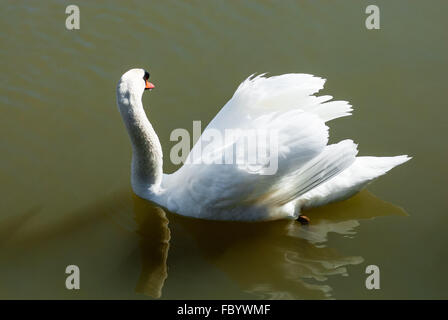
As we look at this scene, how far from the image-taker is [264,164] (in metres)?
6.03

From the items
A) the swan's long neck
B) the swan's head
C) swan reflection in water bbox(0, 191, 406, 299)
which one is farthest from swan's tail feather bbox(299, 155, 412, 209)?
the swan's head

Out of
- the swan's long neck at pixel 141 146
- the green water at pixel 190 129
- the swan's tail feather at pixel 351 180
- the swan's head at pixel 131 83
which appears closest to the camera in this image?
the swan's head at pixel 131 83

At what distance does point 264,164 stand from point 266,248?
38.5 inches

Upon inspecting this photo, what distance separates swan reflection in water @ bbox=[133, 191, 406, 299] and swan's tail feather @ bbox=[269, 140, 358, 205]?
0.65 m

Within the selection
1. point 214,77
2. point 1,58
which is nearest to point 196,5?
point 214,77

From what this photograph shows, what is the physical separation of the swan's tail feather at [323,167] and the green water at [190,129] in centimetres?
68

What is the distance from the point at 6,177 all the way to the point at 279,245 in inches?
120

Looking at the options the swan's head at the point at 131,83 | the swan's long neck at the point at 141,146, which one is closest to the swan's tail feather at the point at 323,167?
the swan's long neck at the point at 141,146

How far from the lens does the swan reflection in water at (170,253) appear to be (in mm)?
6098

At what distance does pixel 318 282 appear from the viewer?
20.2 ft

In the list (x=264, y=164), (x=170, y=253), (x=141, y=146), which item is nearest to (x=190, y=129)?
(x=141, y=146)

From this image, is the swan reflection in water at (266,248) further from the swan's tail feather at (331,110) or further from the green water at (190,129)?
the swan's tail feather at (331,110)

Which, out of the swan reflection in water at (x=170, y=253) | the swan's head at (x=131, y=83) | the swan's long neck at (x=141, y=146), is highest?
the swan's head at (x=131, y=83)

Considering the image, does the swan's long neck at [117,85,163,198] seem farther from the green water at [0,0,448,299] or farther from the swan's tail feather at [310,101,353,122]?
the swan's tail feather at [310,101,353,122]
